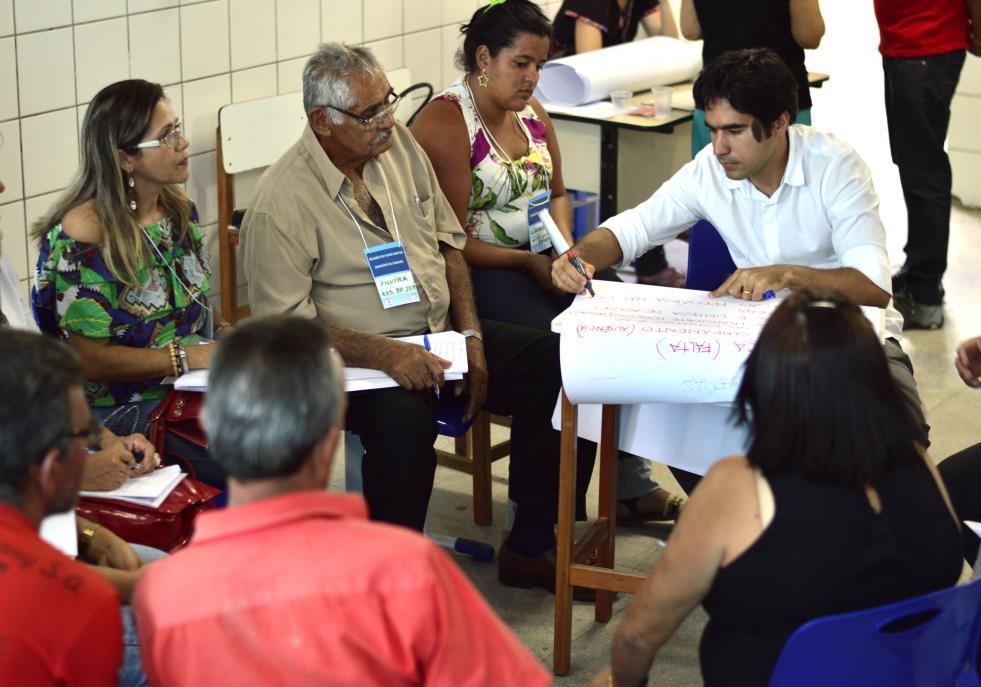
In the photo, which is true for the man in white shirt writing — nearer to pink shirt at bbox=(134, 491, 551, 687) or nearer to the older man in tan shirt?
the older man in tan shirt

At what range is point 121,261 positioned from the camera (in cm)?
242

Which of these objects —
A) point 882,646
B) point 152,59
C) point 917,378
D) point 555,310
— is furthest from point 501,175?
point 882,646

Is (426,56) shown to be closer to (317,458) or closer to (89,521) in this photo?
(89,521)

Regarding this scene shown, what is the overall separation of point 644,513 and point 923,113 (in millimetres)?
2199

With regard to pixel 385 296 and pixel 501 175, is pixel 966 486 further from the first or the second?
pixel 501 175

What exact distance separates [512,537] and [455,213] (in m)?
0.86

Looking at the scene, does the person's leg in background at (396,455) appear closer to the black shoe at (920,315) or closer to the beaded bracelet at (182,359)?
the beaded bracelet at (182,359)

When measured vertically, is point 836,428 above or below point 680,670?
above

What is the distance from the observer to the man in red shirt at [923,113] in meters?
4.38

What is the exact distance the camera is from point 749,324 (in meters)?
2.29

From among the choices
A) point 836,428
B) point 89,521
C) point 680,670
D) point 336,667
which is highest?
point 836,428

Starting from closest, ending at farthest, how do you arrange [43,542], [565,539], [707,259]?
[43,542] < [565,539] < [707,259]

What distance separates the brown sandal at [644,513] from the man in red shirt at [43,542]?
1950 millimetres

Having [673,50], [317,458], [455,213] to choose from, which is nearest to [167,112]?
[455,213]
